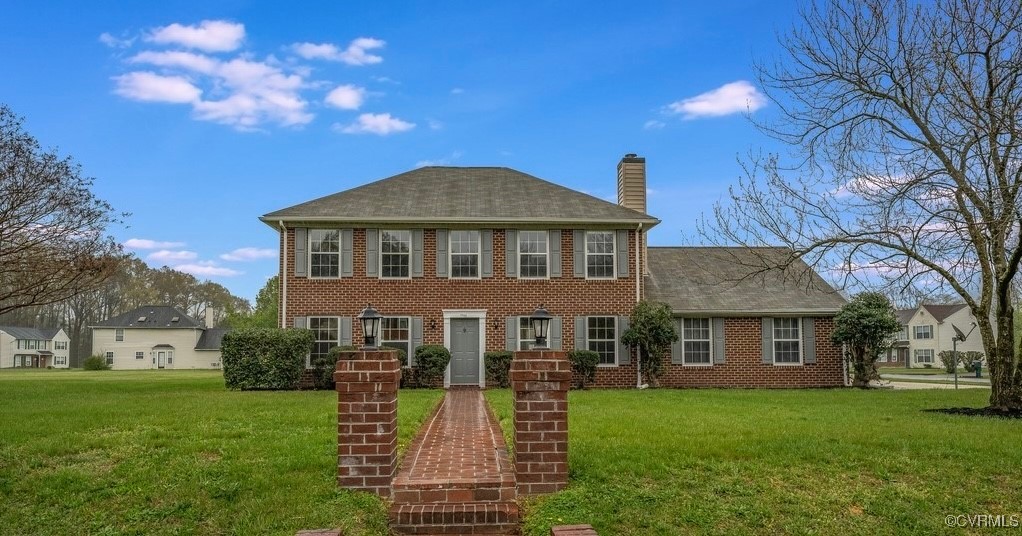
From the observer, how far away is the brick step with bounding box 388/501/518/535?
219 inches

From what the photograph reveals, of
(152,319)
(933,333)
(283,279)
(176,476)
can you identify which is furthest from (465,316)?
(933,333)

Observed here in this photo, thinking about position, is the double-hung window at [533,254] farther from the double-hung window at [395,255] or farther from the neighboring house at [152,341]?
the neighboring house at [152,341]

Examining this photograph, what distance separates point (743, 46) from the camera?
11.7 m

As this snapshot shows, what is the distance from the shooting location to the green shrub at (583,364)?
18109mm

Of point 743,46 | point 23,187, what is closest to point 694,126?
point 743,46

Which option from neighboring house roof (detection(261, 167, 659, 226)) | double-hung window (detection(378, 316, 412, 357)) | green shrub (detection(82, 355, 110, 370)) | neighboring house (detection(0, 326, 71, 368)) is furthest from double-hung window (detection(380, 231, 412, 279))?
neighboring house (detection(0, 326, 71, 368))

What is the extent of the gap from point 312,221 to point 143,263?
4890 cm

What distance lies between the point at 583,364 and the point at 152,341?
139 ft

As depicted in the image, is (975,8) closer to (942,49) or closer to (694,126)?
(942,49)

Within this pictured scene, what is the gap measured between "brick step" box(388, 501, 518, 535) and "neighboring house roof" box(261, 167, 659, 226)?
1297 cm

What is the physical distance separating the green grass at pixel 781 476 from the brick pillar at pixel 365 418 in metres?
1.35

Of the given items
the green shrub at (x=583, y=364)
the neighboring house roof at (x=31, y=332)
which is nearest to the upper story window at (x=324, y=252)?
the green shrub at (x=583, y=364)

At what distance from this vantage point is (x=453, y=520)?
560cm

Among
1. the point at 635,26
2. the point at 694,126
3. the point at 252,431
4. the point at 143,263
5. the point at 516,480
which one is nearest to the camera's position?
the point at 516,480
